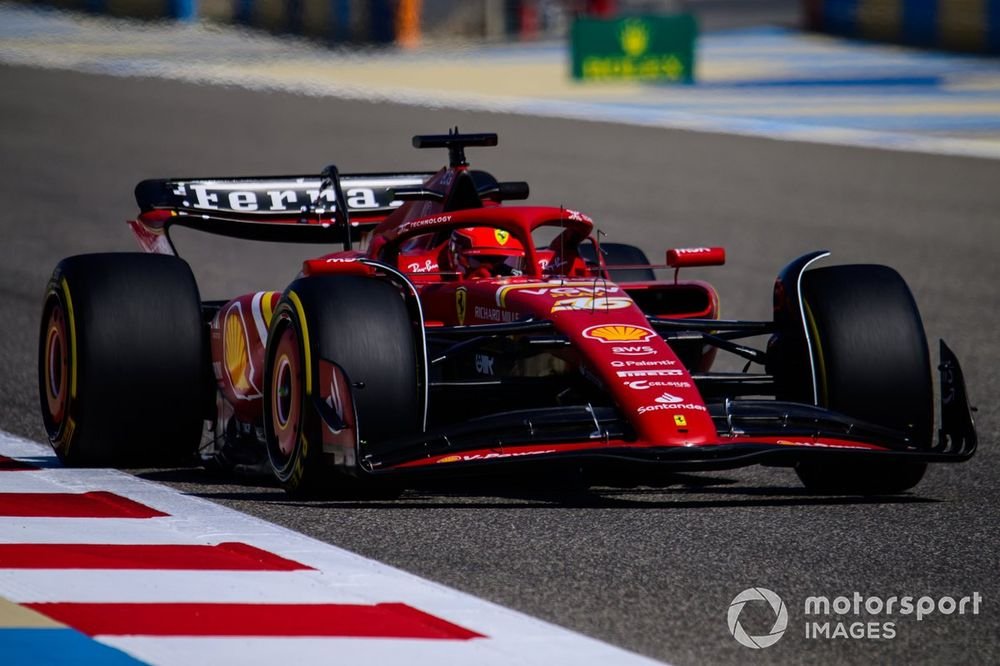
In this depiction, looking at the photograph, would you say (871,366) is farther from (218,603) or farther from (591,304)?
(218,603)

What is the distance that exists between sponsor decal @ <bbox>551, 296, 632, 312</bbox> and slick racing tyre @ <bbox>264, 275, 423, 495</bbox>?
60cm

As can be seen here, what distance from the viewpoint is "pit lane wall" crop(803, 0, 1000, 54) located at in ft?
101

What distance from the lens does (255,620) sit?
4832 millimetres

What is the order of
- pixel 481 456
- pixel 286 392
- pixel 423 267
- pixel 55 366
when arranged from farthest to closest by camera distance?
pixel 423 267 → pixel 55 366 → pixel 286 392 → pixel 481 456

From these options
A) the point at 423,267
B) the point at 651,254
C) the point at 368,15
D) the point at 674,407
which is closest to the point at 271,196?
the point at 423,267

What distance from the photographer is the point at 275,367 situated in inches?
267

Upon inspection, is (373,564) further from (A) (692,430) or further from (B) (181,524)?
(A) (692,430)

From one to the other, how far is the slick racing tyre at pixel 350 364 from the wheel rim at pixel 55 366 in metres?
1.12

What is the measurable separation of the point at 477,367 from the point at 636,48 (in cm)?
2133

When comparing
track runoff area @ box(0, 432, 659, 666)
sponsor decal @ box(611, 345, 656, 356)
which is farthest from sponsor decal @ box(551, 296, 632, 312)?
track runoff area @ box(0, 432, 659, 666)

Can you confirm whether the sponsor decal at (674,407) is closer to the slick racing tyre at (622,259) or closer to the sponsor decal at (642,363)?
the sponsor decal at (642,363)

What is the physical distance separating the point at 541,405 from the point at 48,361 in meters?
2.02

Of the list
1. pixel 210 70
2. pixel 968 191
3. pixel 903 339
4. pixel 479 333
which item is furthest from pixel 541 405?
pixel 210 70

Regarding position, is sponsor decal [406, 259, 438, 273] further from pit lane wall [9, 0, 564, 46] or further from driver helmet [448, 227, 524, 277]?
pit lane wall [9, 0, 564, 46]
